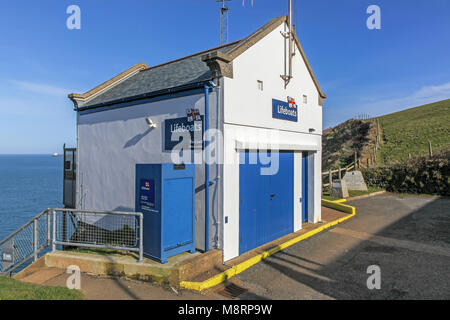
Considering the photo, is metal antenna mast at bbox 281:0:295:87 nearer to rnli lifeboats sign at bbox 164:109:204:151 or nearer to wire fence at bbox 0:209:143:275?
rnli lifeboats sign at bbox 164:109:204:151

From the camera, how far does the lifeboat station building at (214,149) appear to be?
22.3 feet

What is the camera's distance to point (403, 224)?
11.2m

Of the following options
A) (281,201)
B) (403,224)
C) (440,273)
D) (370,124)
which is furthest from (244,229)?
(370,124)

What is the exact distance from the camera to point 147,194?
21.4ft

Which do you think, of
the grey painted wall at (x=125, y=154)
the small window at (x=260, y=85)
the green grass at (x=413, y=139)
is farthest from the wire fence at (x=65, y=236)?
the green grass at (x=413, y=139)

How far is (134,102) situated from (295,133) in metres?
5.53

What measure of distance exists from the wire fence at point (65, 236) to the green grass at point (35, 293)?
4.41 ft

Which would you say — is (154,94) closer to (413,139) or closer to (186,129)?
(186,129)

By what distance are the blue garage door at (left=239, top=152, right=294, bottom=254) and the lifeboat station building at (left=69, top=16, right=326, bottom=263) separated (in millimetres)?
31

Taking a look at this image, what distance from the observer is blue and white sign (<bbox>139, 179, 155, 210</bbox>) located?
21.1ft

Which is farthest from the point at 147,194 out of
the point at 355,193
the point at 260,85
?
the point at 355,193

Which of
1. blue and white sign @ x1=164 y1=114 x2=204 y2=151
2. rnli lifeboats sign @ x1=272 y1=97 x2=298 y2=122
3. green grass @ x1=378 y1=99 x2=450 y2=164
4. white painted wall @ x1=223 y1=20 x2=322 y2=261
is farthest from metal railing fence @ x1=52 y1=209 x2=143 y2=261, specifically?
green grass @ x1=378 y1=99 x2=450 y2=164

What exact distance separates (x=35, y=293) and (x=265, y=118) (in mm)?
6770
